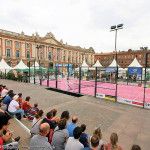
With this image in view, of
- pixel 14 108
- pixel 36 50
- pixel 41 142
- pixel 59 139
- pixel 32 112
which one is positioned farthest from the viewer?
pixel 36 50

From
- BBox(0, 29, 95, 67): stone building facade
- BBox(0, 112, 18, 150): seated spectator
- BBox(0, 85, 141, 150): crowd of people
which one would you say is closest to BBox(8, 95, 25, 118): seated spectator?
BBox(0, 85, 141, 150): crowd of people

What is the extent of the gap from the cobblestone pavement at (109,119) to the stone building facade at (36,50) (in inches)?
1677

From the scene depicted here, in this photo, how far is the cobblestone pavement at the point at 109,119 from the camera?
8395 millimetres

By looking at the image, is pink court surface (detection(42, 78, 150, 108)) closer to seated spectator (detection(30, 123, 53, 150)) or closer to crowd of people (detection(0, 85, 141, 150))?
crowd of people (detection(0, 85, 141, 150))

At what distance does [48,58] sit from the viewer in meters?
90.5

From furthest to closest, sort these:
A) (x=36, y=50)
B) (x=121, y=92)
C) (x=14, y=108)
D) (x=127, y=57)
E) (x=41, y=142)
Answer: (x=127, y=57)
(x=36, y=50)
(x=121, y=92)
(x=14, y=108)
(x=41, y=142)

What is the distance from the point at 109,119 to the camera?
1135 cm

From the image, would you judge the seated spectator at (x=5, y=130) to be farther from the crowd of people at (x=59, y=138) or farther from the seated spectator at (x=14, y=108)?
the seated spectator at (x=14, y=108)

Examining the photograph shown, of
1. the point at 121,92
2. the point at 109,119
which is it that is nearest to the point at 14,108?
the point at 109,119

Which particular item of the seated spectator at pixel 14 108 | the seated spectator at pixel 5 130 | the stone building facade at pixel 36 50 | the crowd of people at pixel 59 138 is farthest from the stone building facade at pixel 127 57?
the seated spectator at pixel 5 130

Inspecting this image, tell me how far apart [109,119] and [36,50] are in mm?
75051

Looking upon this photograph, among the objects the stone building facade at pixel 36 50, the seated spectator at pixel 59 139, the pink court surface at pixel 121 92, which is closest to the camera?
the seated spectator at pixel 59 139

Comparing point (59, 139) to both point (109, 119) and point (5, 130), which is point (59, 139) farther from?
point (109, 119)

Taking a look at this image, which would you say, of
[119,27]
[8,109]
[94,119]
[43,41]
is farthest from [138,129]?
[43,41]
